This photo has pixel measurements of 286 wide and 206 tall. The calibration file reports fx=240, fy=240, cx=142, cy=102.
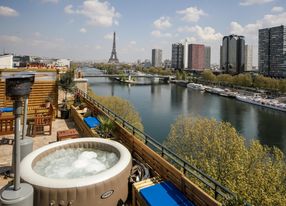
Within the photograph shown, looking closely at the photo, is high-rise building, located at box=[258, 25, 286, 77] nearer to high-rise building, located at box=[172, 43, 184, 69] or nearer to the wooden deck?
high-rise building, located at box=[172, 43, 184, 69]

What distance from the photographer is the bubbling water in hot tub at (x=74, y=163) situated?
19.0 feet

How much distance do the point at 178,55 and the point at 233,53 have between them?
57.0 metres

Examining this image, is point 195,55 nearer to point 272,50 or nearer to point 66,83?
point 272,50

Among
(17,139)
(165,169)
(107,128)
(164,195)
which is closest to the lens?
(17,139)

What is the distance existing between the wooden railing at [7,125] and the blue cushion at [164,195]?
7.35 metres

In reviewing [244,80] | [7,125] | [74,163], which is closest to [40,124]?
[7,125]

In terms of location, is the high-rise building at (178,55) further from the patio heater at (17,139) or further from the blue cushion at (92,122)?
the patio heater at (17,139)

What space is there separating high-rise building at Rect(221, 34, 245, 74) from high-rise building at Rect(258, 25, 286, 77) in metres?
13.4

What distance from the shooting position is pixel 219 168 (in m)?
15.4

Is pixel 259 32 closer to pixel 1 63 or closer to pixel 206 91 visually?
pixel 206 91

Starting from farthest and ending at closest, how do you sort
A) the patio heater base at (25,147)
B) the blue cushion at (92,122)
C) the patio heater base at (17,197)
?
the blue cushion at (92,122) < the patio heater base at (25,147) < the patio heater base at (17,197)

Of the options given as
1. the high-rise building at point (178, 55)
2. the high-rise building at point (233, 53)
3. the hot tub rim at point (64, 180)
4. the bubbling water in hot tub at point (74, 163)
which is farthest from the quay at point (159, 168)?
the high-rise building at point (178, 55)

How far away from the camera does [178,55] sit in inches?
6860

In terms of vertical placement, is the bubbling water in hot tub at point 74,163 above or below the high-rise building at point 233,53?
below
